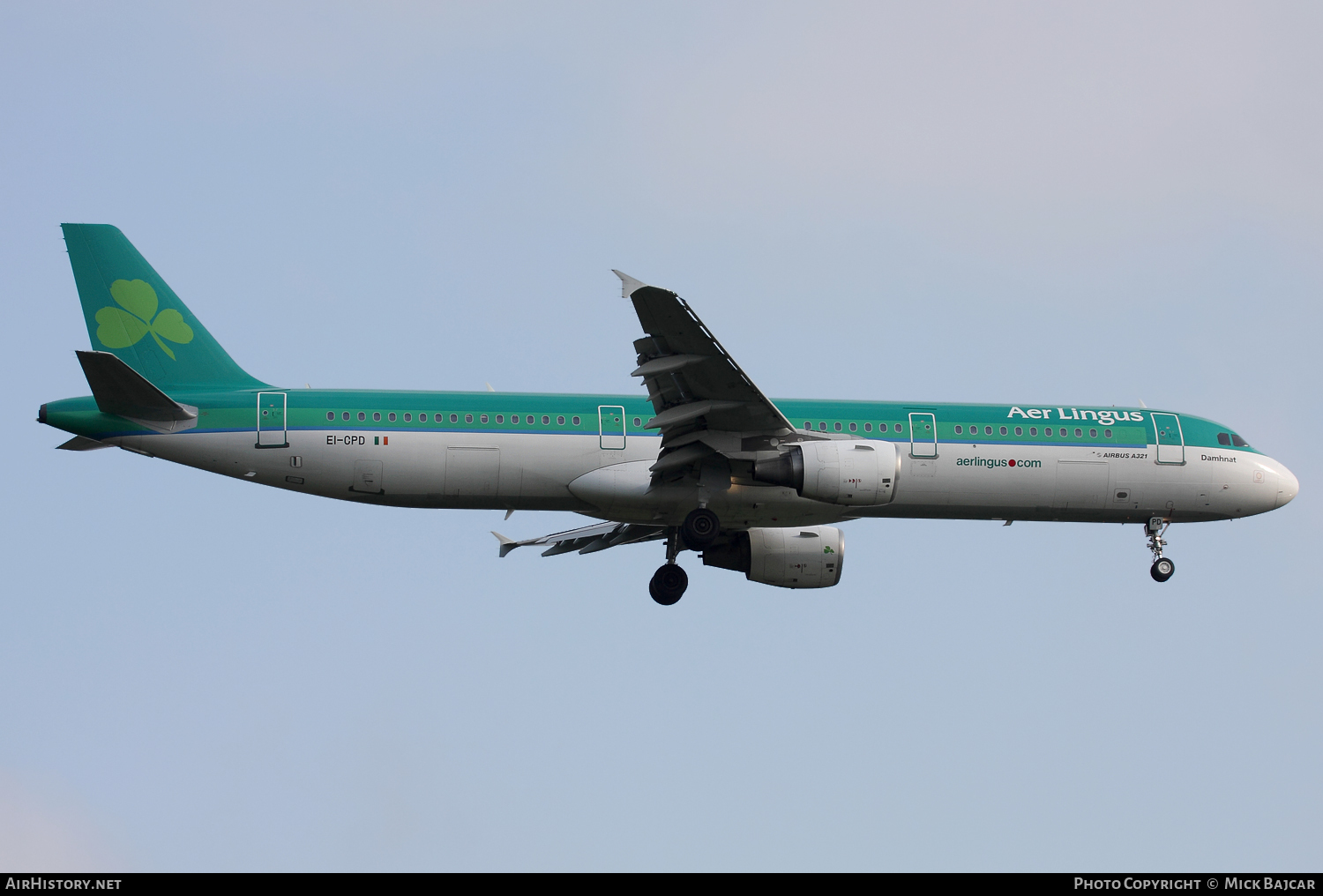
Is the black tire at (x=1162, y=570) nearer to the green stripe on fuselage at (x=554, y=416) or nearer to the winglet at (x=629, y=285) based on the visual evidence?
the green stripe on fuselage at (x=554, y=416)

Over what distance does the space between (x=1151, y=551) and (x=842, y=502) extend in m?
9.00

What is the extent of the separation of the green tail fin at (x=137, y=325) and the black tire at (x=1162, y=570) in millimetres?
20544

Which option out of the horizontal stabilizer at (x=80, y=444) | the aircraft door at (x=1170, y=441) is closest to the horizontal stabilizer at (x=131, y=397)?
the horizontal stabilizer at (x=80, y=444)

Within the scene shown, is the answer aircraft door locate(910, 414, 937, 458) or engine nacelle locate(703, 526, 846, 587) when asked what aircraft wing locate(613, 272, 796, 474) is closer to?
aircraft door locate(910, 414, 937, 458)

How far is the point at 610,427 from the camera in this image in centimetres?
2986

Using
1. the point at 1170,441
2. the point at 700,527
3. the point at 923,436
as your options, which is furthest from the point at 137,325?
the point at 1170,441

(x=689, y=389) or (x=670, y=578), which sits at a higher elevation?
(x=689, y=389)

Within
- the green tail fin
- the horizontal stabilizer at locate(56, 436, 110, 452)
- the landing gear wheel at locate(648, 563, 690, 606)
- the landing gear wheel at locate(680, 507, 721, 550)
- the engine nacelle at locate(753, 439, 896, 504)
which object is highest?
the green tail fin

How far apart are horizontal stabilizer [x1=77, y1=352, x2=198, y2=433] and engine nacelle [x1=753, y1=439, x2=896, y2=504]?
12.4 m

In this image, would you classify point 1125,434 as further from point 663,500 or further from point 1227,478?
point 663,500

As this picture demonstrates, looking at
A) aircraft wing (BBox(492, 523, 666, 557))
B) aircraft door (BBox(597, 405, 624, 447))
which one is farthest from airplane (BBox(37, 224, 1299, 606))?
aircraft wing (BBox(492, 523, 666, 557))

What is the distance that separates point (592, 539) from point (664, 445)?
6.59 m

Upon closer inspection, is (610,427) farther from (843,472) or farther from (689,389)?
(843,472)

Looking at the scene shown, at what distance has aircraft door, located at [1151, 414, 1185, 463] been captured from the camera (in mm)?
31906
